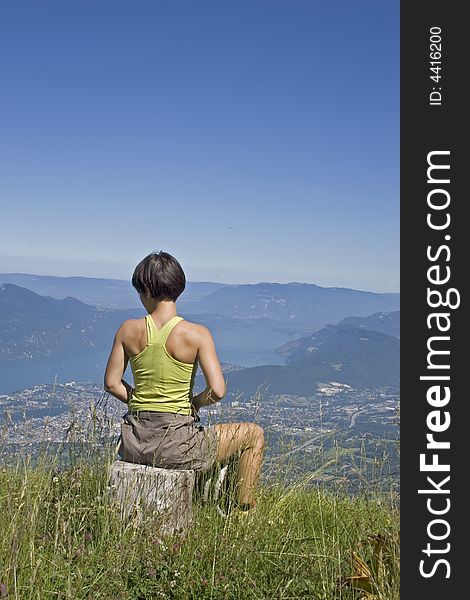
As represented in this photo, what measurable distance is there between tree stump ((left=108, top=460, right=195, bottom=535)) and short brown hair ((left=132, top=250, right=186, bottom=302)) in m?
1.12

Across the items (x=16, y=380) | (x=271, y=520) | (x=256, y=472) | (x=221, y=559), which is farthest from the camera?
(x=16, y=380)

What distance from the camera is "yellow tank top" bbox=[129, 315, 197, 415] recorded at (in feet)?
15.5

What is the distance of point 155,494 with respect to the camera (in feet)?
A: 14.1

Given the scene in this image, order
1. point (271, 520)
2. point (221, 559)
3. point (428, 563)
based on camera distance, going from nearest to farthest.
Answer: point (428, 563), point (221, 559), point (271, 520)

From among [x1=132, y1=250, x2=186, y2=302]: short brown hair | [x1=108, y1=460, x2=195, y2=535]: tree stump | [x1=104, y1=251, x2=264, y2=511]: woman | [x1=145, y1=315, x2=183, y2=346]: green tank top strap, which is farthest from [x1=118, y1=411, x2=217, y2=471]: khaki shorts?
[x1=132, y1=250, x2=186, y2=302]: short brown hair

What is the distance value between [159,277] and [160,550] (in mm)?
1731

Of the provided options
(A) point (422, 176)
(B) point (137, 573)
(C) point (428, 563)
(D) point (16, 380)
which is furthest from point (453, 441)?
(D) point (16, 380)

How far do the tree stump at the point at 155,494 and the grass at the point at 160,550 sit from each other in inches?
3.1

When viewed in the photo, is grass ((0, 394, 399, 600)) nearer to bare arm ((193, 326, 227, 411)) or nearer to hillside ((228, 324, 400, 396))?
bare arm ((193, 326, 227, 411))

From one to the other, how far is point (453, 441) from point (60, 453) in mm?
2647

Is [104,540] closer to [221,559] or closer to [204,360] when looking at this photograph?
[221,559]

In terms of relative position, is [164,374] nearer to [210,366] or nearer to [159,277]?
[210,366]

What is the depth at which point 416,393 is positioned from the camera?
3.23 metres

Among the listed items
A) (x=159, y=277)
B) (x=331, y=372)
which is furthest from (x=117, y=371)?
(x=331, y=372)
